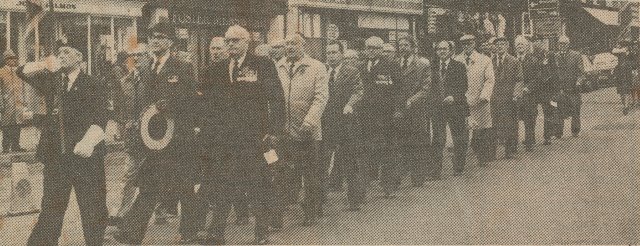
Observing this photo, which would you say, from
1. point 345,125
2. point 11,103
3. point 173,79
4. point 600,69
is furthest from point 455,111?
point 600,69

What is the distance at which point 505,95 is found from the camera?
9695 millimetres

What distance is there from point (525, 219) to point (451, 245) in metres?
0.99

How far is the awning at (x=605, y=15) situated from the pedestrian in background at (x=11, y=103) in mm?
6990

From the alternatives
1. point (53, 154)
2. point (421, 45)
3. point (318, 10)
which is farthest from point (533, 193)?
point (421, 45)

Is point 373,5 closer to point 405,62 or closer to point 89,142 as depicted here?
point 405,62

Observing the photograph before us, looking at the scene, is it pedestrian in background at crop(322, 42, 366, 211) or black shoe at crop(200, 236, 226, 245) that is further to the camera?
pedestrian in background at crop(322, 42, 366, 211)

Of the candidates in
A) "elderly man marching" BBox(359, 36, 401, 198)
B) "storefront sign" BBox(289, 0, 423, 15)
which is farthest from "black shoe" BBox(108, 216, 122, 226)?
"storefront sign" BBox(289, 0, 423, 15)

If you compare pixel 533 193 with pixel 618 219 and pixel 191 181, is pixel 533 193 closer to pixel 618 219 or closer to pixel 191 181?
pixel 618 219

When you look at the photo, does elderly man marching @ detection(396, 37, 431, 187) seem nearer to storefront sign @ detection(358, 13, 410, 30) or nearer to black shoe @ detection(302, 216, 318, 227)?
black shoe @ detection(302, 216, 318, 227)

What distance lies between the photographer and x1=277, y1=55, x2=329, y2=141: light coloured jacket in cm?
624

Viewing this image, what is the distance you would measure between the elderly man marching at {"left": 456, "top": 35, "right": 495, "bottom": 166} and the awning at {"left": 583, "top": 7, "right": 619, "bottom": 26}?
3228mm

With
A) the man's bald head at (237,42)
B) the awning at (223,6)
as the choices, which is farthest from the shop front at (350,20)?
the man's bald head at (237,42)

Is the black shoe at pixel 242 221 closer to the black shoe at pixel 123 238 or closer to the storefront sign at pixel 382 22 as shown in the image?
the black shoe at pixel 123 238

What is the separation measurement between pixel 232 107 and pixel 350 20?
27.9ft
